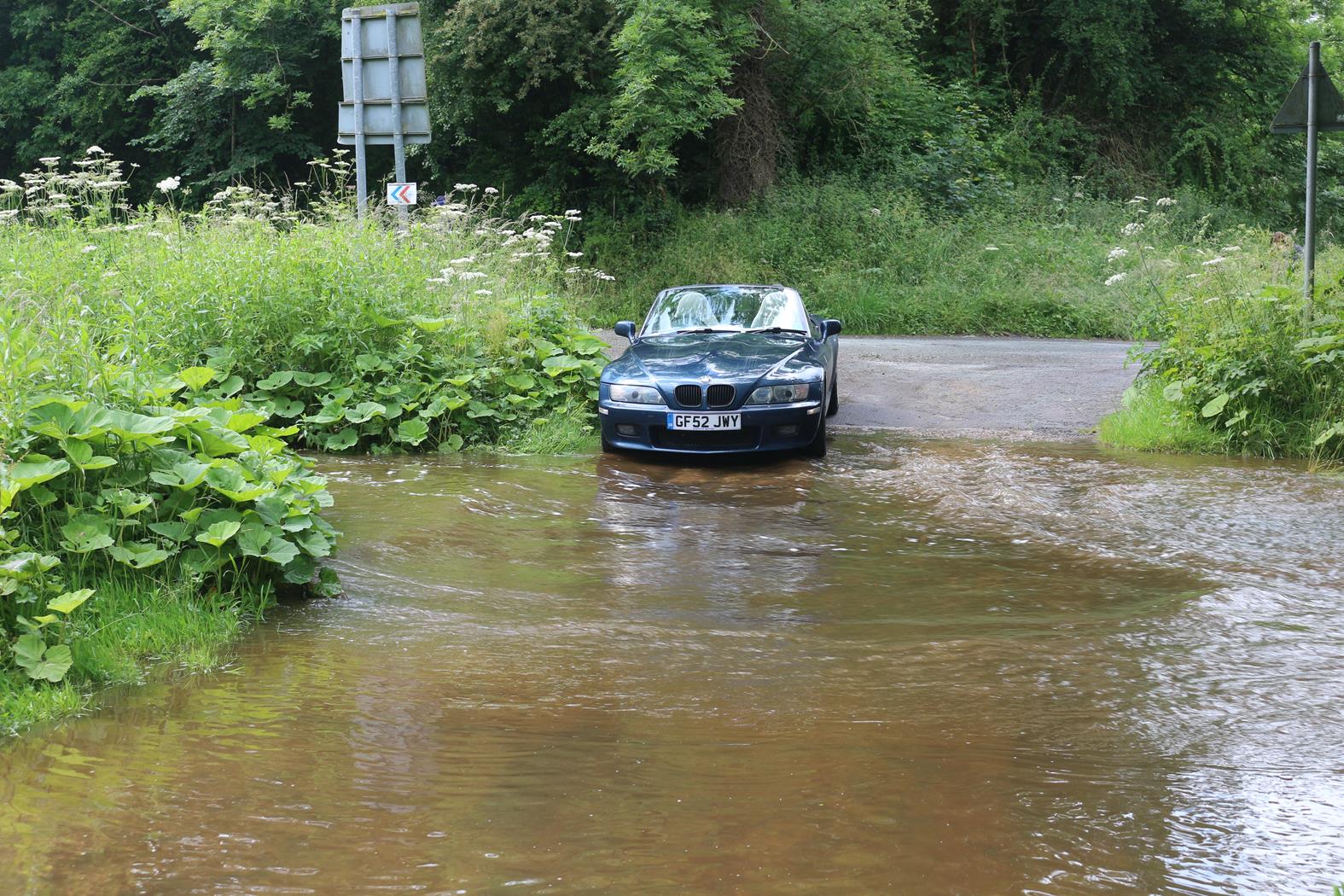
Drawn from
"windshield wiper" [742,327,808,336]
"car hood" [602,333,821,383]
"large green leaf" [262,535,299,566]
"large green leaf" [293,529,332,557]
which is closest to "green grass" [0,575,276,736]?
"large green leaf" [262,535,299,566]

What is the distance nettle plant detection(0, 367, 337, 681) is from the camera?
16.8ft

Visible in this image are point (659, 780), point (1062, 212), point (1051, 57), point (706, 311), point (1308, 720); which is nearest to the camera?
point (659, 780)

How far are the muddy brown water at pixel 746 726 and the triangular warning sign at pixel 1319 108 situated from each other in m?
4.64

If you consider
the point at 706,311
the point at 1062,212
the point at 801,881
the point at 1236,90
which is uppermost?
the point at 1236,90

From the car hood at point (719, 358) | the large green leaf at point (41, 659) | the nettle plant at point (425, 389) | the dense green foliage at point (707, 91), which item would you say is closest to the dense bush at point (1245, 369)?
the car hood at point (719, 358)

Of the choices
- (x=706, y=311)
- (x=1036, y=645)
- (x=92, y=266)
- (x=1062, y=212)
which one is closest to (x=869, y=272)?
(x=1062, y=212)

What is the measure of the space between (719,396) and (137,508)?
504 centimetres

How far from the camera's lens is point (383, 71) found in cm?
1406

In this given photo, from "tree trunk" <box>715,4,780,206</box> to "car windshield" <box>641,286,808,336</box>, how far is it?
51.5 feet

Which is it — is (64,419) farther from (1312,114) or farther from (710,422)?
(1312,114)

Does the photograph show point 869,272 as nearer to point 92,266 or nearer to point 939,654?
point 92,266

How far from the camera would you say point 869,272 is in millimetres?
23562

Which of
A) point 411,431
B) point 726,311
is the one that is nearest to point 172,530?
point 411,431

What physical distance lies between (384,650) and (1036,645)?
2.81m
